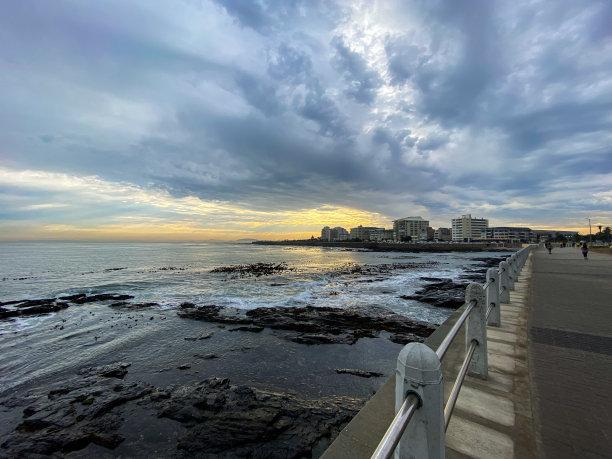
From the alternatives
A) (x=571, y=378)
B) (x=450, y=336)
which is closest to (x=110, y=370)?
(x=450, y=336)

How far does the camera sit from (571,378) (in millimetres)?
3574

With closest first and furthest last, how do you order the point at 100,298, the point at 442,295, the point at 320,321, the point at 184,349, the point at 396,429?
the point at 396,429, the point at 184,349, the point at 320,321, the point at 442,295, the point at 100,298

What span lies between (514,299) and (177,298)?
17.7 m

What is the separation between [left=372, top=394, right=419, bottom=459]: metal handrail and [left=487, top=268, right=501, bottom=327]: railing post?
14.3 feet

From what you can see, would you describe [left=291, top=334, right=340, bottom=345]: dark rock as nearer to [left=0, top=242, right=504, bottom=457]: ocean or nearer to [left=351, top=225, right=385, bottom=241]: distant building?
[left=0, top=242, right=504, bottom=457]: ocean

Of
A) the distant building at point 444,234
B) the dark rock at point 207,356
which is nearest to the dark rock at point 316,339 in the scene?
the dark rock at point 207,356

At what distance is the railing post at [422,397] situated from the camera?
138 cm

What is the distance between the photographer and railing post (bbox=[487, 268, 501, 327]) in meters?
4.96

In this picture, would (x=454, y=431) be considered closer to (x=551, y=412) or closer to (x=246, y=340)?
(x=551, y=412)

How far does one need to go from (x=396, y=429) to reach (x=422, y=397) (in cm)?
32

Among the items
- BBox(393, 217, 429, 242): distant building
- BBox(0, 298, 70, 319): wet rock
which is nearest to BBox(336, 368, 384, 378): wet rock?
BBox(0, 298, 70, 319): wet rock

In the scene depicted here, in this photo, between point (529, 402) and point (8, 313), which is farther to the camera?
point (8, 313)

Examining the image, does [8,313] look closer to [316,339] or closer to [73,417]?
[73,417]

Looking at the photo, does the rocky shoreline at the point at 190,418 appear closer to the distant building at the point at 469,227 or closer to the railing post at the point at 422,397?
the railing post at the point at 422,397
